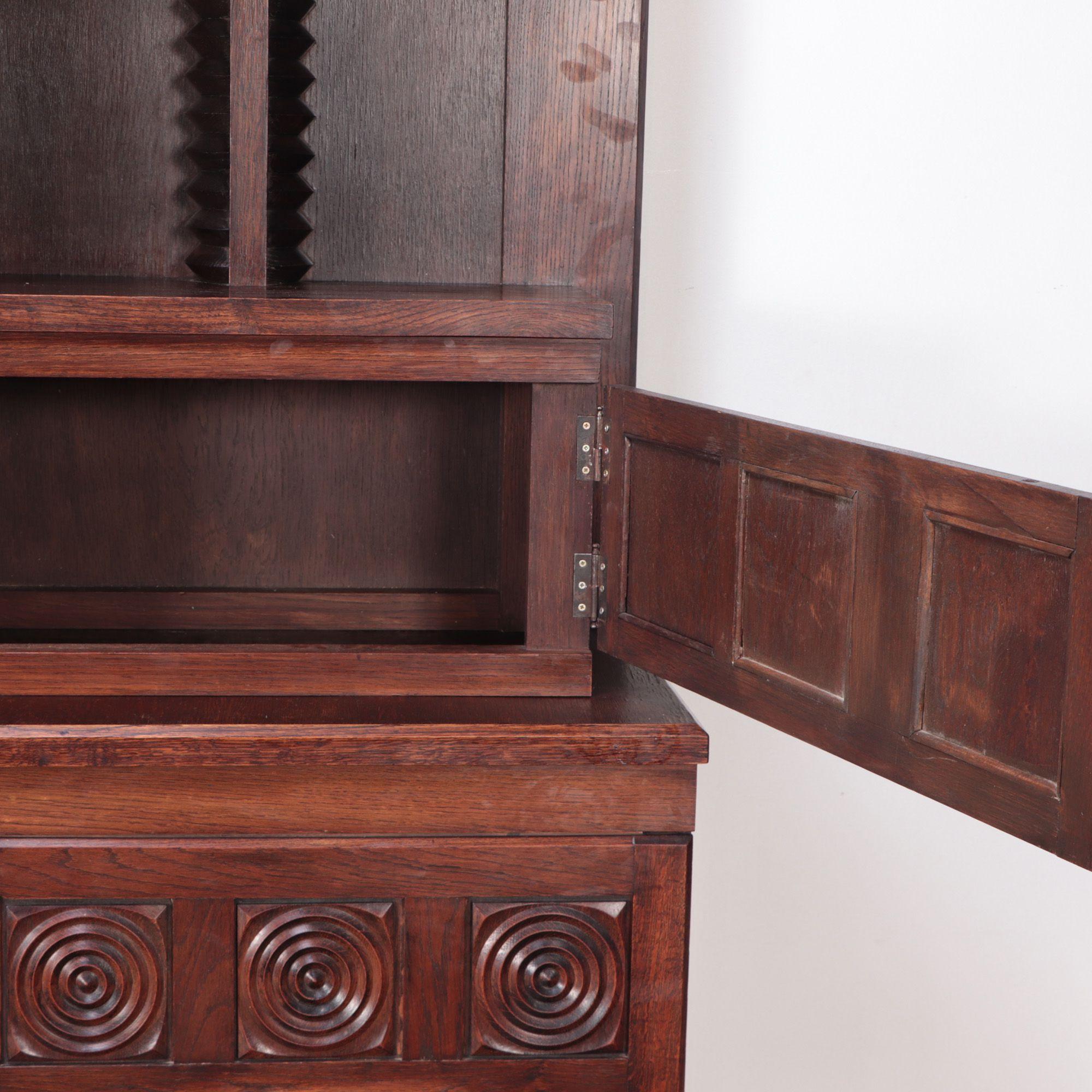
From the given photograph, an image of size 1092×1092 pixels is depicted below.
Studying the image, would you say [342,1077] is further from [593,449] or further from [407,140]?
[407,140]

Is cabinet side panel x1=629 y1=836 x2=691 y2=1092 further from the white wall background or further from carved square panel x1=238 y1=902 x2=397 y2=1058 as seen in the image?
the white wall background

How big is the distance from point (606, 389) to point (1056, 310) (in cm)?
79

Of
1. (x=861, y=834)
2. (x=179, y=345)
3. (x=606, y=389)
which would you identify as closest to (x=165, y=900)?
(x=179, y=345)

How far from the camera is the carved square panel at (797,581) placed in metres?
1.21

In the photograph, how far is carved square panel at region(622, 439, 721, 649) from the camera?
1.35 metres

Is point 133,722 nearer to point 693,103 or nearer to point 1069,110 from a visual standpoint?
point 693,103

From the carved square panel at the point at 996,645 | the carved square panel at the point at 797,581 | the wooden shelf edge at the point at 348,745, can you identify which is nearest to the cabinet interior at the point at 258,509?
the wooden shelf edge at the point at 348,745

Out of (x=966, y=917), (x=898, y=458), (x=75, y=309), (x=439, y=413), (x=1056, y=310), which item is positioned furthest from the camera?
(x=966, y=917)

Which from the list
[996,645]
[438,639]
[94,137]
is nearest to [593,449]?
[438,639]

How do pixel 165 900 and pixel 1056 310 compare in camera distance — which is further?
pixel 1056 310

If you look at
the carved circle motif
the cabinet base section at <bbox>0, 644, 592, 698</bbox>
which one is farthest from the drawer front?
the cabinet base section at <bbox>0, 644, 592, 698</bbox>

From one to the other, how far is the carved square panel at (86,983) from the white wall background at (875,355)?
3.32 ft

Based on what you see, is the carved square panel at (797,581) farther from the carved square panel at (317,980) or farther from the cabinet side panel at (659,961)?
the carved square panel at (317,980)

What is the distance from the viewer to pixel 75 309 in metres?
1.37
